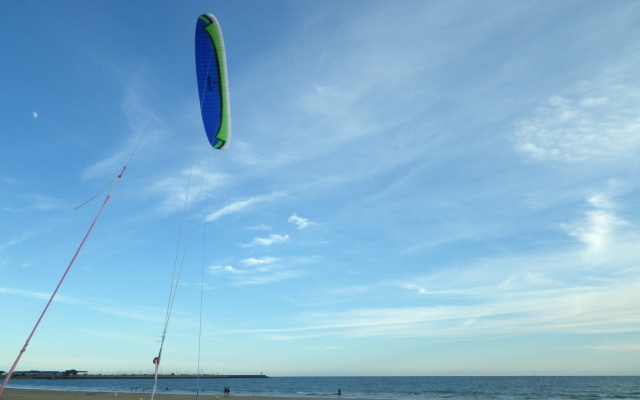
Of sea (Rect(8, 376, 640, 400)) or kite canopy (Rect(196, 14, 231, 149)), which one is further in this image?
sea (Rect(8, 376, 640, 400))

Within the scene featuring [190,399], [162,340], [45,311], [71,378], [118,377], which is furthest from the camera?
[118,377]

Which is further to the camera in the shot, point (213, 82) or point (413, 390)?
point (413, 390)

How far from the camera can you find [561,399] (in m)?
43.5

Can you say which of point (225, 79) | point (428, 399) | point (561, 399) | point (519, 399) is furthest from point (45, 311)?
point (561, 399)

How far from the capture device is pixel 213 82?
12.7 m

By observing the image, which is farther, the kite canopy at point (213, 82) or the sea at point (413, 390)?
the sea at point (413, 390)

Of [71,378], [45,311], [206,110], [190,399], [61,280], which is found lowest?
[45,311]

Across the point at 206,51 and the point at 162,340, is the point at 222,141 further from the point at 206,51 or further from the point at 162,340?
the point at 162,340

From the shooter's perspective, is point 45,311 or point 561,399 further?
point 561,399

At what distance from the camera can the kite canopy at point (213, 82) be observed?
1220 cm

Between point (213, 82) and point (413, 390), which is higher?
point (413, 390)

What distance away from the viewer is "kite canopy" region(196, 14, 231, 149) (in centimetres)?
1220

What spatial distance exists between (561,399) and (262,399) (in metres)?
30.0

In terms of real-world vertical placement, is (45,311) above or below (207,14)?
below
